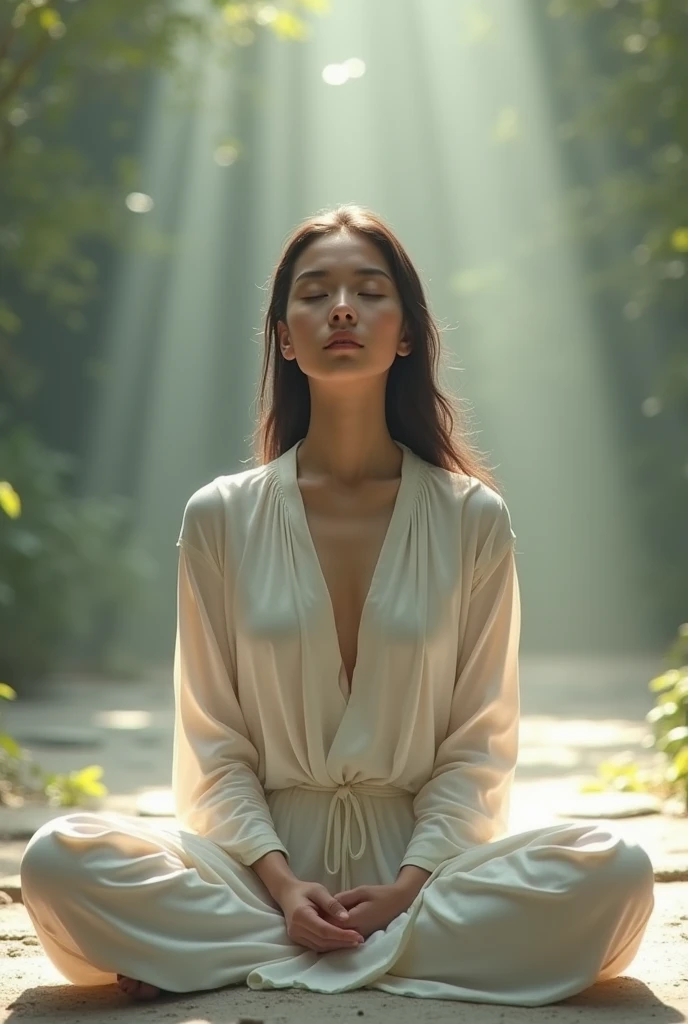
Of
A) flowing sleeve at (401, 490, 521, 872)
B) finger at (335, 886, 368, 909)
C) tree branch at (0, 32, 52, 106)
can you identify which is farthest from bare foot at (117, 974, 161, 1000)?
tree branch at (0, 32, 52, 106)

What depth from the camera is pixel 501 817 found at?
3371 millimetres

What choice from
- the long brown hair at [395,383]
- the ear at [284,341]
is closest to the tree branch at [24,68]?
the long brown hair at [395,383]

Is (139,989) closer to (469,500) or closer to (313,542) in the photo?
(313,542)

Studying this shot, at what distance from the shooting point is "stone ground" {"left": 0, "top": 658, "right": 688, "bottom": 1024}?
2.84m

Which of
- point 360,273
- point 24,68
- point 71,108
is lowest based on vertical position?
point 360,273


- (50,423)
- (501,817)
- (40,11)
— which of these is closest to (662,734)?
(501,817)

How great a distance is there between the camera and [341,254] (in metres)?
3.45

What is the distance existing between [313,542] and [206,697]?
0.44 m

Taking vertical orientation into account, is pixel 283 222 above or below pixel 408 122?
below

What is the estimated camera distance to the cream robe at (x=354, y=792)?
2.96 metres

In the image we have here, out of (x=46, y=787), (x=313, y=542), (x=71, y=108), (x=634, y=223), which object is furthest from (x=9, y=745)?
(x=634, y=223)

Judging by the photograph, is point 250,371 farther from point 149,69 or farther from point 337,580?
point 337,580

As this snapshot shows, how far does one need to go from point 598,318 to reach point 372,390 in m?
14.7

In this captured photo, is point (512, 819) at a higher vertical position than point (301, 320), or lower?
lower
